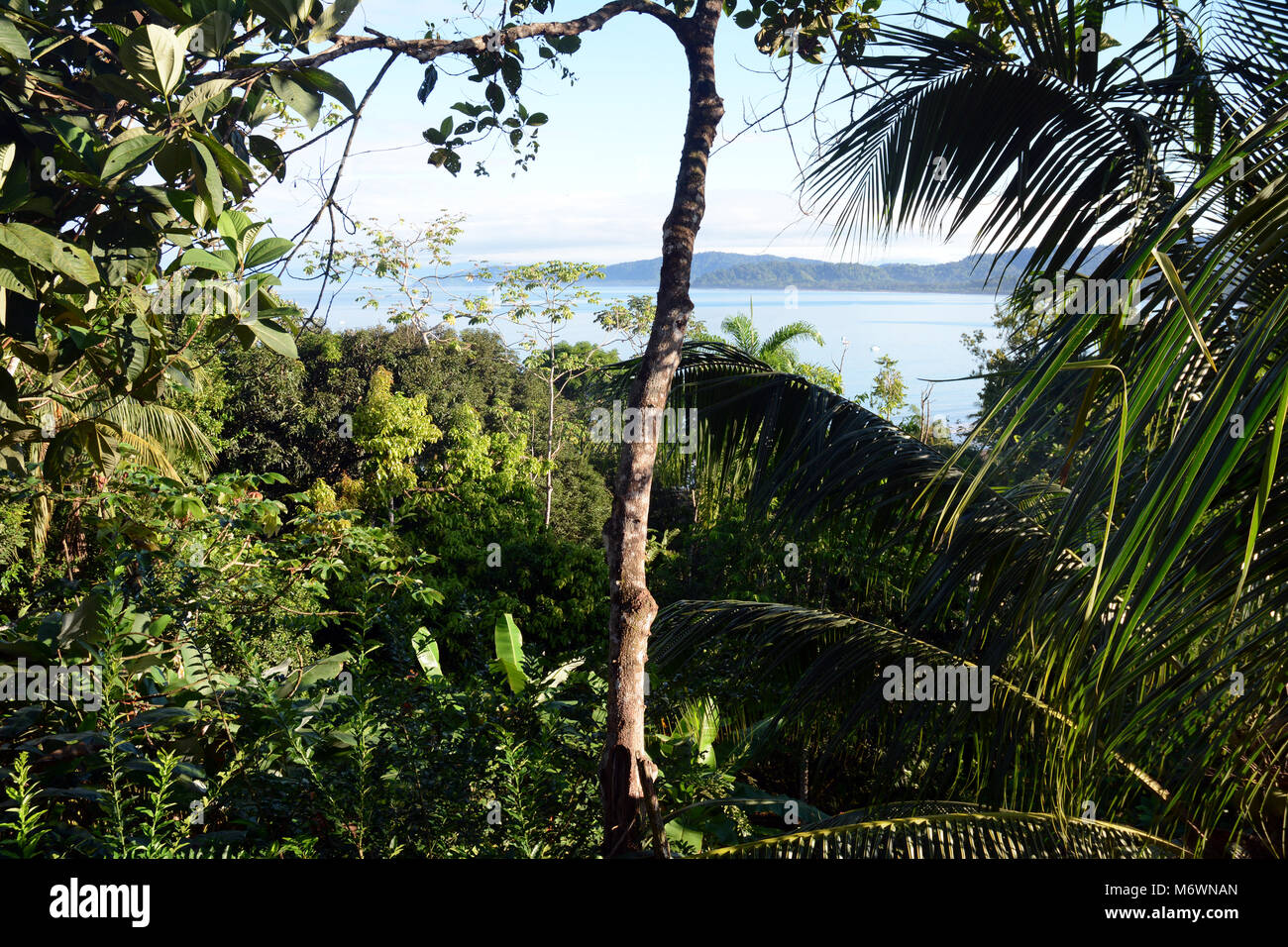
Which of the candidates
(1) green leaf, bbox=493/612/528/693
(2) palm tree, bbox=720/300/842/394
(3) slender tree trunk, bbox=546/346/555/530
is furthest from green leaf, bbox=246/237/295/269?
(3) slender tree trunk, bbox=546/346/555/530

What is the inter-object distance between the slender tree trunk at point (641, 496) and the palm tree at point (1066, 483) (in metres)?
0.46

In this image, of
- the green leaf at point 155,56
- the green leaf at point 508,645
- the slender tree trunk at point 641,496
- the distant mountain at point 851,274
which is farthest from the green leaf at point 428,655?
the green leaf at point 155,56

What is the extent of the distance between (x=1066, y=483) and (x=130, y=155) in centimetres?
280

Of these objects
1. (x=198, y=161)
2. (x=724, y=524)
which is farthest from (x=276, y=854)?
(x=724, y=524)

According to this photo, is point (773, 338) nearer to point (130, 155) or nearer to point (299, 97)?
point (299, 97)

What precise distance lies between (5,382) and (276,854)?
150cm

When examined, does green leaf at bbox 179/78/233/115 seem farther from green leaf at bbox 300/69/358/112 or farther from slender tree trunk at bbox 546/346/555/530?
slender tree trunk at bbox 546/346/555/530

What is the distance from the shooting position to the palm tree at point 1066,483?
1.10 metres

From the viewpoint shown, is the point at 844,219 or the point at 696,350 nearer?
the point at 844,219

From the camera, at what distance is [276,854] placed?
2.54 m
